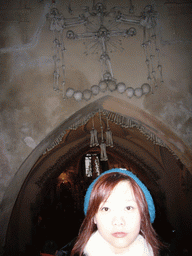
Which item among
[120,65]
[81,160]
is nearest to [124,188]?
[120,65]

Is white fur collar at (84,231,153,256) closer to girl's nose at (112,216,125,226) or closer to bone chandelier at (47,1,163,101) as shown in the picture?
girl's nose at (112,216,125,226)

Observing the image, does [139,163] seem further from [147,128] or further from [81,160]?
[81,160]

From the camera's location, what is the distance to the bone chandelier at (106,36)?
7.58 feet

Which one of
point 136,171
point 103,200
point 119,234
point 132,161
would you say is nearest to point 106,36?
point 103,200

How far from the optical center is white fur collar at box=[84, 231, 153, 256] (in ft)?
2.82

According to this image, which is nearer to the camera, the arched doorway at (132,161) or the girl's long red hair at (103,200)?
the girl's long red hair at (103,200)

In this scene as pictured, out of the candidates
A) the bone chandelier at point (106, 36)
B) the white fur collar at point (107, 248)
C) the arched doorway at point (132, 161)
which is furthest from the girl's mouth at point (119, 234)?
the arched doorway at point (132, 161)

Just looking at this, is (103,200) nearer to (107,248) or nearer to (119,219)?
(119,219)

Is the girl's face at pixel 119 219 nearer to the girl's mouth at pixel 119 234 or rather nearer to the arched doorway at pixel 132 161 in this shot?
the girl's mouth at pixel 119 234

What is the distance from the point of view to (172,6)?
2.52 meters

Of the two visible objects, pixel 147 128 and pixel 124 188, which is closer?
pixel 124 188

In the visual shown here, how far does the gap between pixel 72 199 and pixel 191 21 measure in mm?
9038

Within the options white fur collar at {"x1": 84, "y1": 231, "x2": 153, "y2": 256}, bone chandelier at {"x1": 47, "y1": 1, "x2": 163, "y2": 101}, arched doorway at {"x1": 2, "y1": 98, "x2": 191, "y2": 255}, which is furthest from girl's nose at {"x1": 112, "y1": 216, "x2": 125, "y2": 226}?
arched doorway at {"x1": 2, "y1": 98, "x2": 191, "y2": 255}

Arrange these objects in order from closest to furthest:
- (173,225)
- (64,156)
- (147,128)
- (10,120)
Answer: (10,120)
(147,128)
(173,225)
(64,156)
